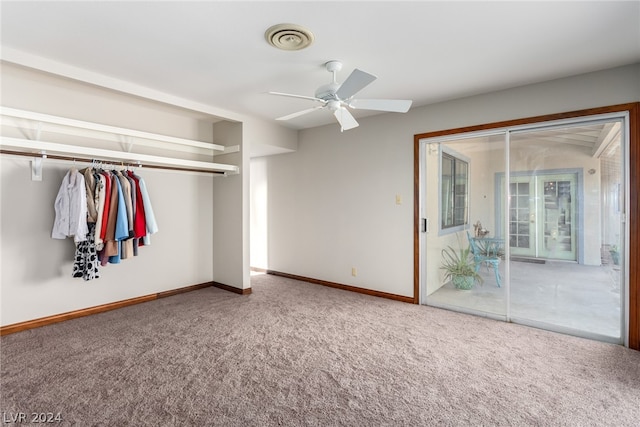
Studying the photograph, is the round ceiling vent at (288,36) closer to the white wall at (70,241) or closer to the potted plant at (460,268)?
the white wall at (70,241)

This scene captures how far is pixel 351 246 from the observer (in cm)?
477

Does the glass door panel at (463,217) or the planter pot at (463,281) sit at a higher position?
the glass door panel at (463,217)

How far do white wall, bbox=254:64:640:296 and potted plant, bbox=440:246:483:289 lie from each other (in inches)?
17.4

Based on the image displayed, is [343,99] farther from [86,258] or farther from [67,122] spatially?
[86,258]

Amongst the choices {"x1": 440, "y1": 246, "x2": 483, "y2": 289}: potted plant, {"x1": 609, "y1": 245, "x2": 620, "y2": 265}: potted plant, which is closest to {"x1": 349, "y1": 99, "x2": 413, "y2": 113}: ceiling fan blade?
{"x1": 440, "y1": 246, "x2": 483, "y2": 289}: potted plant

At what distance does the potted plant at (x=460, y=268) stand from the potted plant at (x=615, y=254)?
120 centimetres

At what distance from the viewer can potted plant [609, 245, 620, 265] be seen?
3.00 meters

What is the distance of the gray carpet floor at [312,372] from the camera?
6.57 feet

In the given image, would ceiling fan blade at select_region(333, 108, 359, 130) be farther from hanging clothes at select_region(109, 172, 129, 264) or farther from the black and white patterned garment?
the black and white patterned garment

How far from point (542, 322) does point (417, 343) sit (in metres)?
1.45

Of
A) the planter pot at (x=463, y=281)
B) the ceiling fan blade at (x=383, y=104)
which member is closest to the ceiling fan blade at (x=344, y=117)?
the ceiling fan blade at (x=383, y=104)

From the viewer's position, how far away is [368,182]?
4.56 m

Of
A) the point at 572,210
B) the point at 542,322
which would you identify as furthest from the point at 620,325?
the point at 572,210

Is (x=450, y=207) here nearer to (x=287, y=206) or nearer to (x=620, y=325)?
(x=620, y=325)
